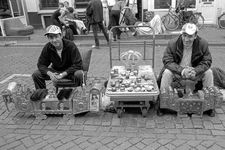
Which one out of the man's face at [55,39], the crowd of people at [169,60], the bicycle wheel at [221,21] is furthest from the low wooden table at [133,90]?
the bicycle wheel at [221,21]

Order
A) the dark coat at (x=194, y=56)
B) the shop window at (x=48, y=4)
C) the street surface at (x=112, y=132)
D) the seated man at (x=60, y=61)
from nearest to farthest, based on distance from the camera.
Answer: the street surface at (x=112, y=132)
the dark coat at (x=194, y=56)
the seated man at (x=60, y=61)
the shop window at (x=48, y=4)

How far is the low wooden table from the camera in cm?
306

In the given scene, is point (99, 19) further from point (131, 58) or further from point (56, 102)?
point (56, 102)

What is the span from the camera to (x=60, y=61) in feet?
12.1

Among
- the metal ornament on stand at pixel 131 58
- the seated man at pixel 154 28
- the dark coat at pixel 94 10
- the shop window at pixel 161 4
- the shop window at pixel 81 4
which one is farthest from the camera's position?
the shop window at pixel 81 4

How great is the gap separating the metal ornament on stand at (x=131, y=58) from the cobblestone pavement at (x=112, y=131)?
80 cm

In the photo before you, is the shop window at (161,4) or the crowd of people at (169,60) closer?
the crowd of people at (169,60)

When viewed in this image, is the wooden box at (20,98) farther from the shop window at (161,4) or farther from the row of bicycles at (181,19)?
the shop window at (161,4)

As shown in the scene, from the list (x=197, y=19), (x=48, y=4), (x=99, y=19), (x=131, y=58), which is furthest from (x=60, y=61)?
(x=48, y=4)

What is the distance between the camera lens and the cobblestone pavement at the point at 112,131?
273 centimetres

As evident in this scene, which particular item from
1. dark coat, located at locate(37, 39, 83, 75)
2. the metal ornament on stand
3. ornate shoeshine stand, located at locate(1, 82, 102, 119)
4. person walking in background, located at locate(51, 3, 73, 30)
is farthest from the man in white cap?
person walking in background, located at locate(51, 3, 73, 30)

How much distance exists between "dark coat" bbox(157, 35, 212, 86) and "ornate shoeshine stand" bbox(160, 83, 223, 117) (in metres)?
0.34

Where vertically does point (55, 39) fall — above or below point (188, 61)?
above

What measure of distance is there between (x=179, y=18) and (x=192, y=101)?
8.20 meters
